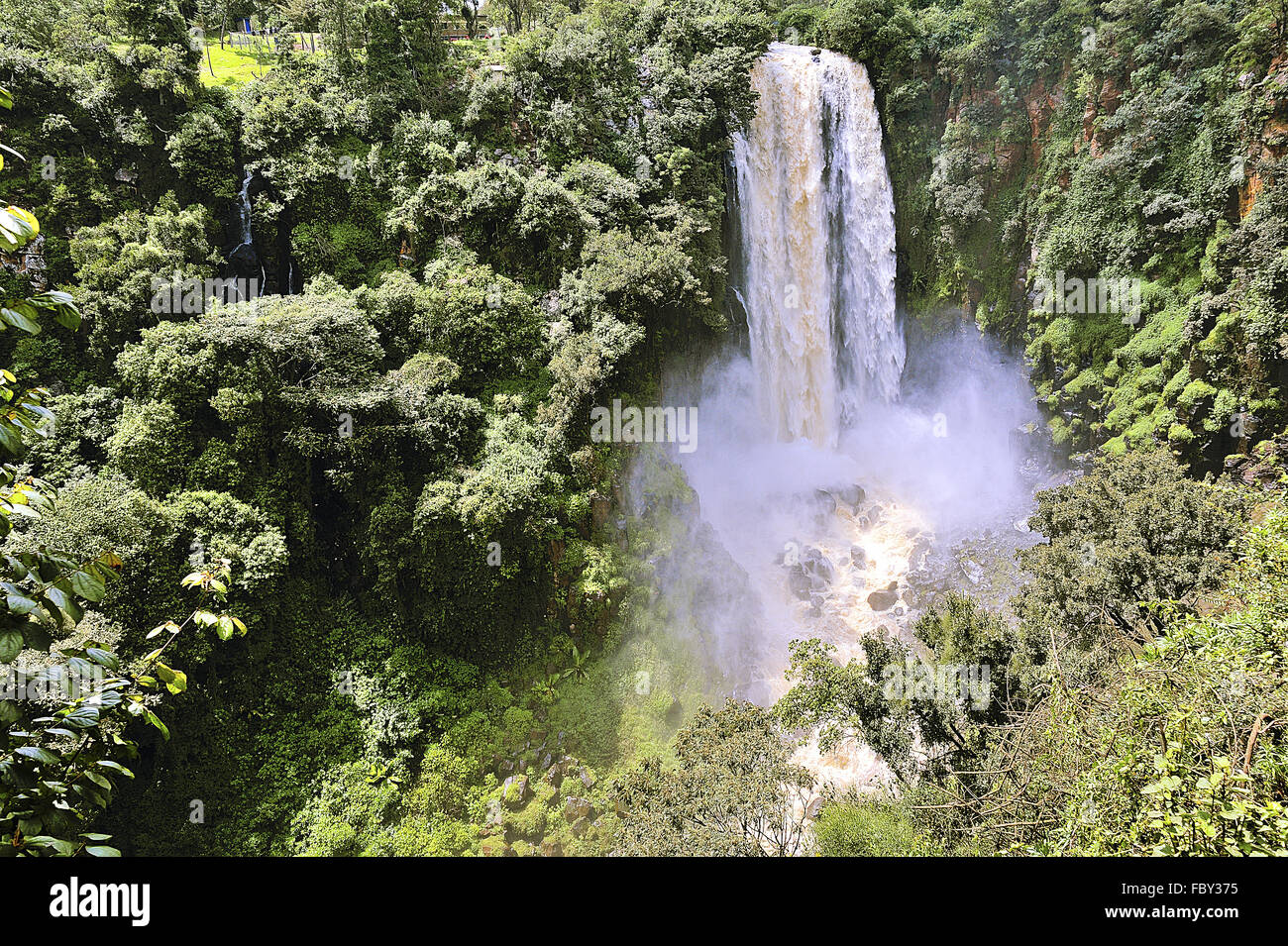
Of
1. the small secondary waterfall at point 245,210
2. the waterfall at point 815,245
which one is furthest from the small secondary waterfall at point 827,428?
the small secondary waterfall at point 245,210

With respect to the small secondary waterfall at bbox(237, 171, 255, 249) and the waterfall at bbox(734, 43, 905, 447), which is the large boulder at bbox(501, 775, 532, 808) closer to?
the waterfall at bbox(734, 43, 905, 447)

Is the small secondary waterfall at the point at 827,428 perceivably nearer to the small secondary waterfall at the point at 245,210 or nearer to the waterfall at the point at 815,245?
the waterfall at the point at 815,245

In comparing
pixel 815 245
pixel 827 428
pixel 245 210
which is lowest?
pixel 827 428

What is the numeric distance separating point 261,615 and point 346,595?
213 centimetres

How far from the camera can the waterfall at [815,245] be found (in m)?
21.9

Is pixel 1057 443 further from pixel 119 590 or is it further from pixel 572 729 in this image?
pixel 119 590

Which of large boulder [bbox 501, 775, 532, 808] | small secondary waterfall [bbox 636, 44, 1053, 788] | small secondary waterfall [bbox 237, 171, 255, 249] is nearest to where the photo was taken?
large boulder [bbox 501, 775, 532, 808]

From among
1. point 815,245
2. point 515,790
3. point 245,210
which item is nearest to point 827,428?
point 815,245

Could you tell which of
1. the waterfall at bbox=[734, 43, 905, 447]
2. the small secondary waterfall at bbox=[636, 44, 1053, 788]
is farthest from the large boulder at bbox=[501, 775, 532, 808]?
the waterfall at bbox=[734, 43, 905, 447]

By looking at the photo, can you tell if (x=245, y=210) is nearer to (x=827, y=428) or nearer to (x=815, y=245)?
(x=815, y=245)

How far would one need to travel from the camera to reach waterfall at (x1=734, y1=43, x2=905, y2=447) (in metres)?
21.9

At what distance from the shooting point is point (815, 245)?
894 inches

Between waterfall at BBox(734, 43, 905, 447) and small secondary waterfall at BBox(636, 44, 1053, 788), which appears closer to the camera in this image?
small secondary waterfall at BBox(636, 44, 1053, 788)
